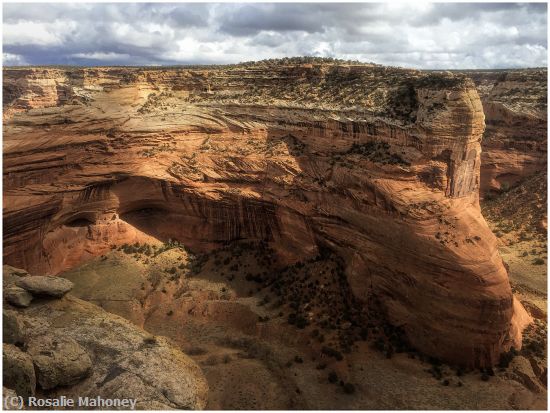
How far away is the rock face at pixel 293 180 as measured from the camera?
66.0 feet

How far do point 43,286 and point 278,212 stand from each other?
13463 millimetres

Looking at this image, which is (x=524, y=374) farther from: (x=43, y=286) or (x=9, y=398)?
(x=43, y=286)

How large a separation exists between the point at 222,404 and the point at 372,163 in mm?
14153

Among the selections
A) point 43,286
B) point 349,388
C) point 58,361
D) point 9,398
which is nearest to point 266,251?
point 349,388

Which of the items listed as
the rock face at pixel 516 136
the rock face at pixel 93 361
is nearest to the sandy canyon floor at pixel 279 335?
the rock face at pixel 93 361

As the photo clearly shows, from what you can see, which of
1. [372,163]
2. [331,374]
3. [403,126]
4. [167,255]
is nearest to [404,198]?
[372,163]

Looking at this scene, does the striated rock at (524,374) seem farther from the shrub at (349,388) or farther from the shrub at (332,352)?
the shrub at (332,352)

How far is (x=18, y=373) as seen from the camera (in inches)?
540

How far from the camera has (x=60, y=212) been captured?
25406 mm

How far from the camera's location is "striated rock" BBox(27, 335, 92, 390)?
15.0 metres

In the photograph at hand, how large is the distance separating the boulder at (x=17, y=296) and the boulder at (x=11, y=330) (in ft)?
12.2

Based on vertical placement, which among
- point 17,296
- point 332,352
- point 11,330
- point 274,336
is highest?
point 11,330

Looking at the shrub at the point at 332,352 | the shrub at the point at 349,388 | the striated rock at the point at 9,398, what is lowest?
the shrub at the point at 349,388

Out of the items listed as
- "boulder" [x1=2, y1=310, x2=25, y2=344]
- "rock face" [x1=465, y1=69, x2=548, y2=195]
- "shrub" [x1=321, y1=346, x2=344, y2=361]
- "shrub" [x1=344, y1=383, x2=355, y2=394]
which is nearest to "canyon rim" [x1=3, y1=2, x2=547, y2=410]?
"boulder" [x1=2, y1=310, x2=25, y2=344]
